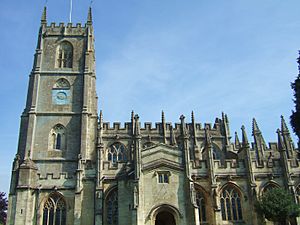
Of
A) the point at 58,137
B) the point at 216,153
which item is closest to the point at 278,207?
the point at 216,153

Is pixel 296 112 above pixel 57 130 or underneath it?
underneath

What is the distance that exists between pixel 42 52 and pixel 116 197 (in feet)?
74.3

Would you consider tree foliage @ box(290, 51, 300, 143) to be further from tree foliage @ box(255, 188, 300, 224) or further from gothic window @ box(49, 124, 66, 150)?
gothic window @ box(49, 124, 66, 150)

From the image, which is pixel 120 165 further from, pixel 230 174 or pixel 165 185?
pixel 230 174

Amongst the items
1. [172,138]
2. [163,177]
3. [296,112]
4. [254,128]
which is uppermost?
[254,128]

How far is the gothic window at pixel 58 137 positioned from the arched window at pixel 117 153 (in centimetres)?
561

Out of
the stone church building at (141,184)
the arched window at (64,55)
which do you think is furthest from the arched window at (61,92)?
the stone church building at (141,184)

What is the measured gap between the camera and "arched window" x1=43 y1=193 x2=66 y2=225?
31469mm

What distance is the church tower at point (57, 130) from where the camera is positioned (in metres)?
31.5

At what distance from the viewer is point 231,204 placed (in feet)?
104

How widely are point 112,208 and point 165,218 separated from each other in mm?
4926

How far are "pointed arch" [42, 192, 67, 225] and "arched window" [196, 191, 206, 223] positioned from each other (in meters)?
12.1

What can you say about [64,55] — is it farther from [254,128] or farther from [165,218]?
[254,128]

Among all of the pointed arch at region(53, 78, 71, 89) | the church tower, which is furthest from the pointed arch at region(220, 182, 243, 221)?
the pointed arch at region(53, 78, 71, 89)
